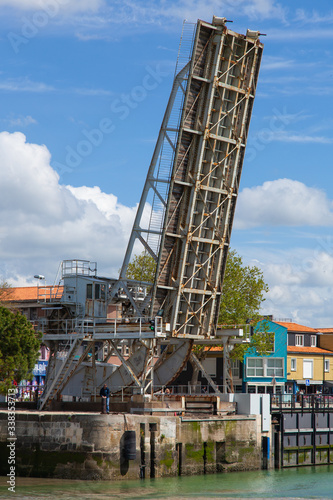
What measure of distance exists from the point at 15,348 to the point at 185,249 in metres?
8.69

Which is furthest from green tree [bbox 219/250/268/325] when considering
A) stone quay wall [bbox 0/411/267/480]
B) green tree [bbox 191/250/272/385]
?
stone quay wall [bbox 0/411/267/480]

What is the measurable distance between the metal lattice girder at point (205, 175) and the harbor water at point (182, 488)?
7978 millimetres

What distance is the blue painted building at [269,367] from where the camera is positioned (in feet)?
207

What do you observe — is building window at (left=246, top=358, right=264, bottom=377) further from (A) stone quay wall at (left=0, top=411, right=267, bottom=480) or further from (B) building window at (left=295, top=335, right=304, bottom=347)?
(A) stone quay wall at (left=0, top=411, right=267, bottom=480)

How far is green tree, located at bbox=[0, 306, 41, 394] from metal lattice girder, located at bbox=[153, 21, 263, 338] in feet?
19.4

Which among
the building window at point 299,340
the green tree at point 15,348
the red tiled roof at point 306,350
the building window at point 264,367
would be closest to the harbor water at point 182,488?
the green tree at point 15,348

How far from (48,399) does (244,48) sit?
18.4 m

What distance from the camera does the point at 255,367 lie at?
63.6 metres

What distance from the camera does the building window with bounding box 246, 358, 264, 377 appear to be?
63312 mm

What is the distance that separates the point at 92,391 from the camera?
38781 mm

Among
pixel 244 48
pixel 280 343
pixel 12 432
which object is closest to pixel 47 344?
pixel 12 432

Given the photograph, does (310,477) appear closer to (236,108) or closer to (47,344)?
(47,344)

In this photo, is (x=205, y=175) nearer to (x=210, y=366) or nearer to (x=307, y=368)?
(x=210, y=366)

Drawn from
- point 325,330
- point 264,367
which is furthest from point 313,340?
point 264,367
